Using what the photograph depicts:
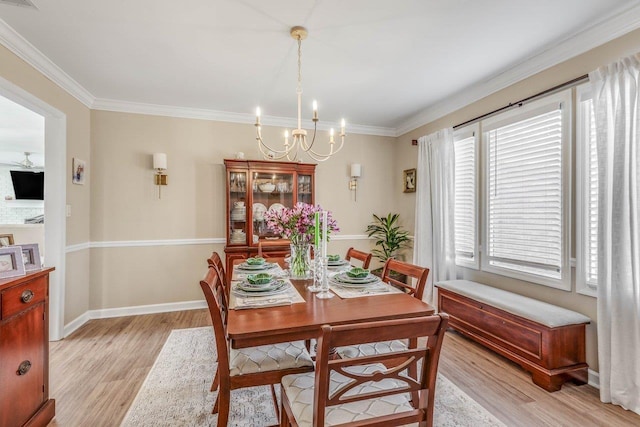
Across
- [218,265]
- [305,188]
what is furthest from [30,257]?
[305,188]

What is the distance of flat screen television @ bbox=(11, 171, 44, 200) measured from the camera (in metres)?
5.84

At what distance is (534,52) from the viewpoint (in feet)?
8.23

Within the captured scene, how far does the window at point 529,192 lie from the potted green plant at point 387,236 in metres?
1.38

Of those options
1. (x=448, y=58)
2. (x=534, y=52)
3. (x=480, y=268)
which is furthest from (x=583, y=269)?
(x=448, y=58)

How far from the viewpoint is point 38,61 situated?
2.55 m

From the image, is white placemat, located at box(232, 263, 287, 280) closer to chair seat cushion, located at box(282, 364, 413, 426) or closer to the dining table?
the dining table

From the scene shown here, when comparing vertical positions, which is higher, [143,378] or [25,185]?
[25,185]

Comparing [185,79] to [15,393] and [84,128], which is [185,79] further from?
[15,393]

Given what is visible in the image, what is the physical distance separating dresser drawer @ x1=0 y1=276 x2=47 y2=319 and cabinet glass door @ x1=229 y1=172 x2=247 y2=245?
211cm

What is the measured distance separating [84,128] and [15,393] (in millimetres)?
2836

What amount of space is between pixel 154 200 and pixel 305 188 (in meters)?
1.88

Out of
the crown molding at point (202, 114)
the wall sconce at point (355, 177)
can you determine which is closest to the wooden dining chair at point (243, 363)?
the crown molding at point (202, 114)

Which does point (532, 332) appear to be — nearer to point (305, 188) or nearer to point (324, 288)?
point (324, 288)

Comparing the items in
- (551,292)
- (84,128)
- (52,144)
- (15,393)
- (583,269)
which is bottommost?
(15,393)
